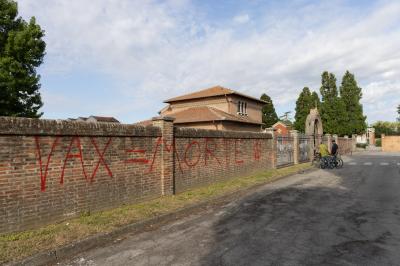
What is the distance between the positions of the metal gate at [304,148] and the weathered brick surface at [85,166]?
46.4ft

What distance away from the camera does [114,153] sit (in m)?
8.91

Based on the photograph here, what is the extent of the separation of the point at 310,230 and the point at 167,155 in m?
5.11

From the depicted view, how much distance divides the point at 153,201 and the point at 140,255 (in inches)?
A: 168

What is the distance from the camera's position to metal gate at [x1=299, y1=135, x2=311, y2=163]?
25272 millimetres

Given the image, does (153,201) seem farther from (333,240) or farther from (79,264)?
(333,240)

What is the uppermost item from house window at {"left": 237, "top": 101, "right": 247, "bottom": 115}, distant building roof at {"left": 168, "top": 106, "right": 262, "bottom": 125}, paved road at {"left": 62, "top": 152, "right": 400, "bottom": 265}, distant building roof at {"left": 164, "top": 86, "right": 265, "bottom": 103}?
distant building roof at {"left": 164, "top": 86, "right": 265, "bottom": 103}

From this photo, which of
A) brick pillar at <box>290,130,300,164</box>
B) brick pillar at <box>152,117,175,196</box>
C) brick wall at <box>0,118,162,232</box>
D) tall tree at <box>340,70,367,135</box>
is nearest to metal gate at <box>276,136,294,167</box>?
brick pillar at <box>290,130,300,164</box>

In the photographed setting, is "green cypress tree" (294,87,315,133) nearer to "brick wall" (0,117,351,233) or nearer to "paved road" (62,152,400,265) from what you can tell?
"brick wall" (0,117,351,233)

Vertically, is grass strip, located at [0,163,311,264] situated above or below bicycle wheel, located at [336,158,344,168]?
below

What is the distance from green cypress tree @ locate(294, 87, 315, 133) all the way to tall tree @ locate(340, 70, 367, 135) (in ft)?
20.0

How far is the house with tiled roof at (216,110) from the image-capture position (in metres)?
36.4

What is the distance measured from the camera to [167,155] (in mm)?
10844

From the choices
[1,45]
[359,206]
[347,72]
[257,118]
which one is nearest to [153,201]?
[359,206]

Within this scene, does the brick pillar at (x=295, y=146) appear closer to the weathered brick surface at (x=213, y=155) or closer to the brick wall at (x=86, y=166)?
the weathered brick surface at (x=213, y=155)
